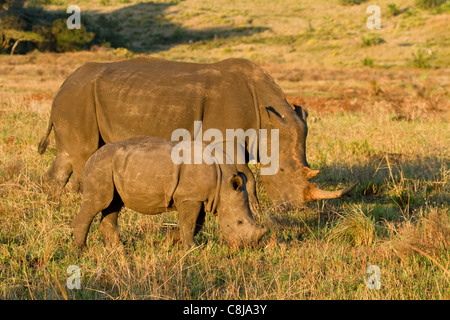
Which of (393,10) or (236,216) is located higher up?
(236,216)

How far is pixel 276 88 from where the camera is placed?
692 centimetres

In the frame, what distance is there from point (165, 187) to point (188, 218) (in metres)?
0.37

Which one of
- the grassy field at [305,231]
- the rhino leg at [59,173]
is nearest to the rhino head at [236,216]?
the grassy field at [305,231]

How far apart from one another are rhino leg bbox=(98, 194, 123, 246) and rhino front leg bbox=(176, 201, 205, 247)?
75 centimetres

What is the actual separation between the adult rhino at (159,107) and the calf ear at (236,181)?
1.54 meters

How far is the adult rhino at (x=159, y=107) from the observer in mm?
6719

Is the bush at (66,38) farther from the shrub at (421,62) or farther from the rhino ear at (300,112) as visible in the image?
the rhino ear at (300,112)

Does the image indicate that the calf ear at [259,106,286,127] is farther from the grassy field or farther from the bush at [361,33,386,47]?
the bush at [361,33,386,47]

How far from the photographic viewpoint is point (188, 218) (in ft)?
16.3

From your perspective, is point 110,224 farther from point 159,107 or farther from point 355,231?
point 355,231

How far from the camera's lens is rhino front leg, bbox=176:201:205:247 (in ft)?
16.2

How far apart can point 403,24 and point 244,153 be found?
1904 inches

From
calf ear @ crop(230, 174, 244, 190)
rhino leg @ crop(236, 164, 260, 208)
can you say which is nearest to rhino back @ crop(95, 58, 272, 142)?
rhino leg @ crop(236, 164, 260, 208)

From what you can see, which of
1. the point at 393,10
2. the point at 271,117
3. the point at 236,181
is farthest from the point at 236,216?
the point at 393,10
